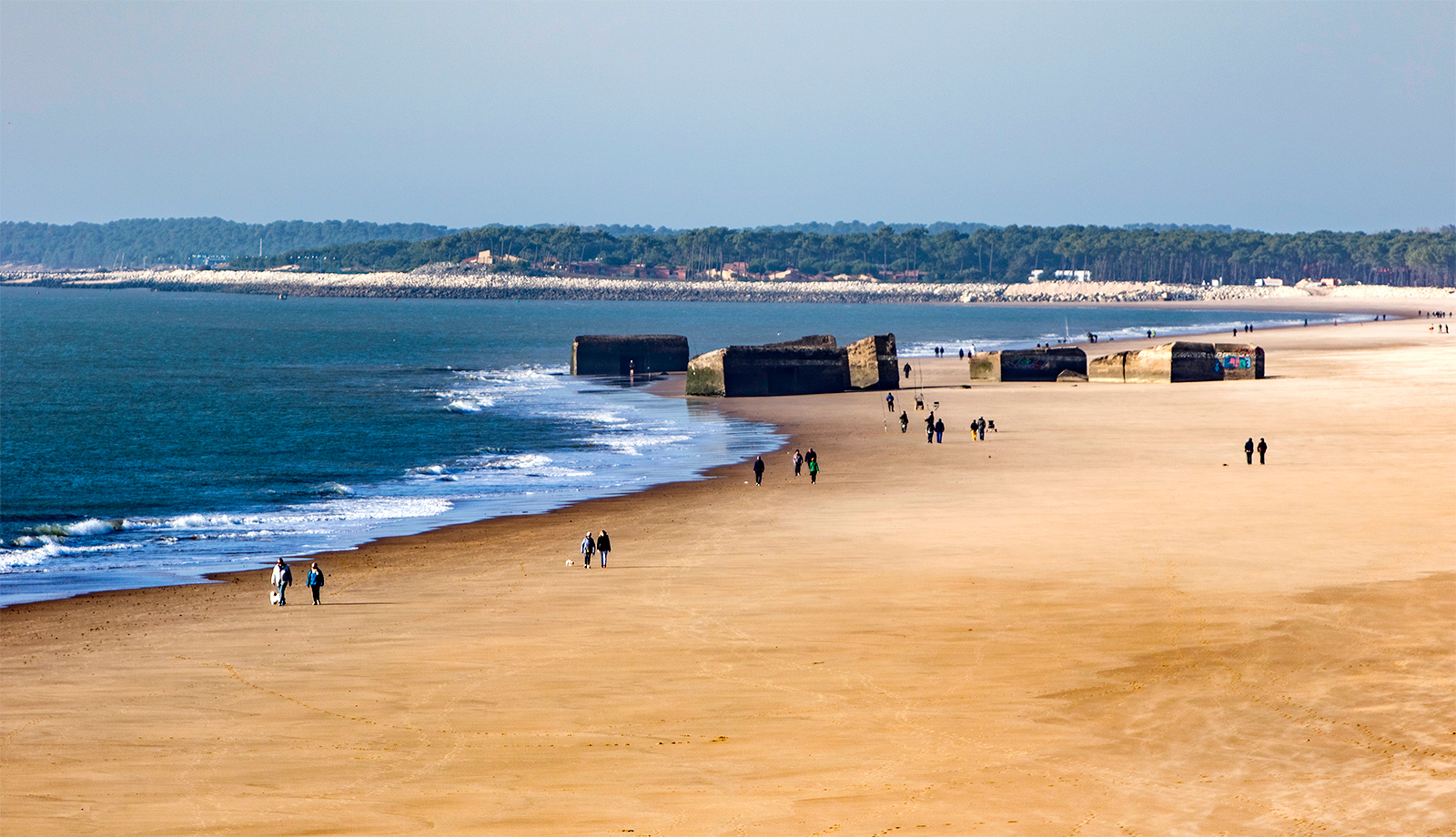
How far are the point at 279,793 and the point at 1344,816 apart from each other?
11.7 meters

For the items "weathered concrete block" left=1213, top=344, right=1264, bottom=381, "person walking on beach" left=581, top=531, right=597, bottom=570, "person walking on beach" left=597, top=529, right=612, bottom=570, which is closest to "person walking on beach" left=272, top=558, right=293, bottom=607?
"person walking on beach" left=581, top=531, right=597, bottom=570

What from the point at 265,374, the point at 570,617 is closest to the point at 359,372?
the point at 265,374

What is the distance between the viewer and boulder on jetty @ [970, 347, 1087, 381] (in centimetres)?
7294

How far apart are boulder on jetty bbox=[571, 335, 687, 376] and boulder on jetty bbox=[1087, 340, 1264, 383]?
2900 centimetres

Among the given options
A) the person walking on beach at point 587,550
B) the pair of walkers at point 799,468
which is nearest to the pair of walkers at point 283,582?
the person walking on beach at point 587,550

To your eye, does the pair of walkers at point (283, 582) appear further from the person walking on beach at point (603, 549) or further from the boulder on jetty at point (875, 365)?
the boulder on jetty at point (875, 365)

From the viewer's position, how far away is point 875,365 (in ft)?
232

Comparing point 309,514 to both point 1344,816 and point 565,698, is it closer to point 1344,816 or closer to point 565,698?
point 565,698

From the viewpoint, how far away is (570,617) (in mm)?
23734

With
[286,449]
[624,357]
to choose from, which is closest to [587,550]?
[286,449]

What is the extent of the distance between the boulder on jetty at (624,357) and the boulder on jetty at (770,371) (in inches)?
689

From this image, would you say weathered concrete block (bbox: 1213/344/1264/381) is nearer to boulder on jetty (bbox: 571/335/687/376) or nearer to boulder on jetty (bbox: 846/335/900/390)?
boulder on jetty (bbox: 846/335/900/390)

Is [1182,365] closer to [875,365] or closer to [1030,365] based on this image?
[1030,365]

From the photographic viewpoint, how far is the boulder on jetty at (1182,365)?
6962 cm
